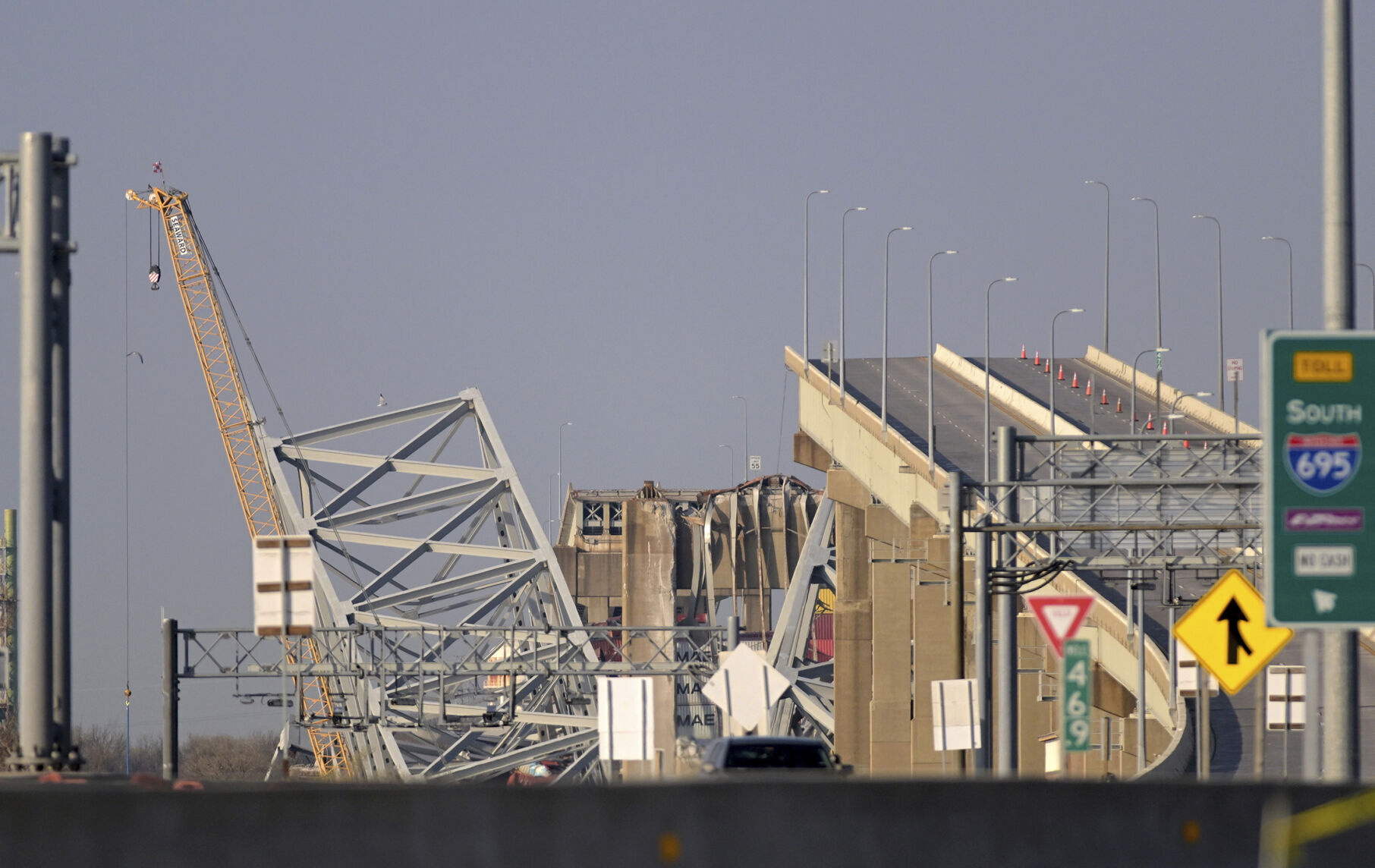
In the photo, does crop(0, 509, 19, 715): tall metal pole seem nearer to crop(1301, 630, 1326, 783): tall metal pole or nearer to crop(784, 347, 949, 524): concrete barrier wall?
crop(784, 347, 949, 524): concrete barrier wall

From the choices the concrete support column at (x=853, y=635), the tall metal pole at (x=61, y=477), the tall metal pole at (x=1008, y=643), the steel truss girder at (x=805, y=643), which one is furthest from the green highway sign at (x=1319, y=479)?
the steel truss girder at (x=805, y=643)

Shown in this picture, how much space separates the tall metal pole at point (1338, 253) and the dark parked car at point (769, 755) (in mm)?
8786

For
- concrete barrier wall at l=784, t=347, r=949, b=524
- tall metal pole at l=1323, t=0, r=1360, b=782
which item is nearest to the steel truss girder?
concrete barrier wall at l=784, t=347, r=949, b=524

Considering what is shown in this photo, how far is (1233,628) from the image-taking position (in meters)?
17.4

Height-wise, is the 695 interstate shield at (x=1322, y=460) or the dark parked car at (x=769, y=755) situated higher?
the 695 interstate shield at (x=1322, y=460)

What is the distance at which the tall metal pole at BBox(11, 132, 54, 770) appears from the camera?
16.2 meters

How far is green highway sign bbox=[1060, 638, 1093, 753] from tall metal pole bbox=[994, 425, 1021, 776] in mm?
11064

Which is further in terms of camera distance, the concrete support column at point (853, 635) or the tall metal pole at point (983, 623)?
the concrete support column at point (853, 635)

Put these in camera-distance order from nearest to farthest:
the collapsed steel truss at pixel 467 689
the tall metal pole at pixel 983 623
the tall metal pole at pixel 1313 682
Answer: the tall metal pole at pixel 1313 682 < the tall metal pole at pixel 983 623 < the collapsed steel truss at pixel 467 689

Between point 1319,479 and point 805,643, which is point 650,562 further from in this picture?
point 1319,479

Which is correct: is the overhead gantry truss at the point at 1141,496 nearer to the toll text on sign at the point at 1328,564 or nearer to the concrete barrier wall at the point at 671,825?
the toll text on sign at the point at 1328,564

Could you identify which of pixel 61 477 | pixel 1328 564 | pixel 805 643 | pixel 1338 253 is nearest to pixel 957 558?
pixel 61 477

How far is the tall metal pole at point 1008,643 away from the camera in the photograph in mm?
30688

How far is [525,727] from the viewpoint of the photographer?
71.1 metres
